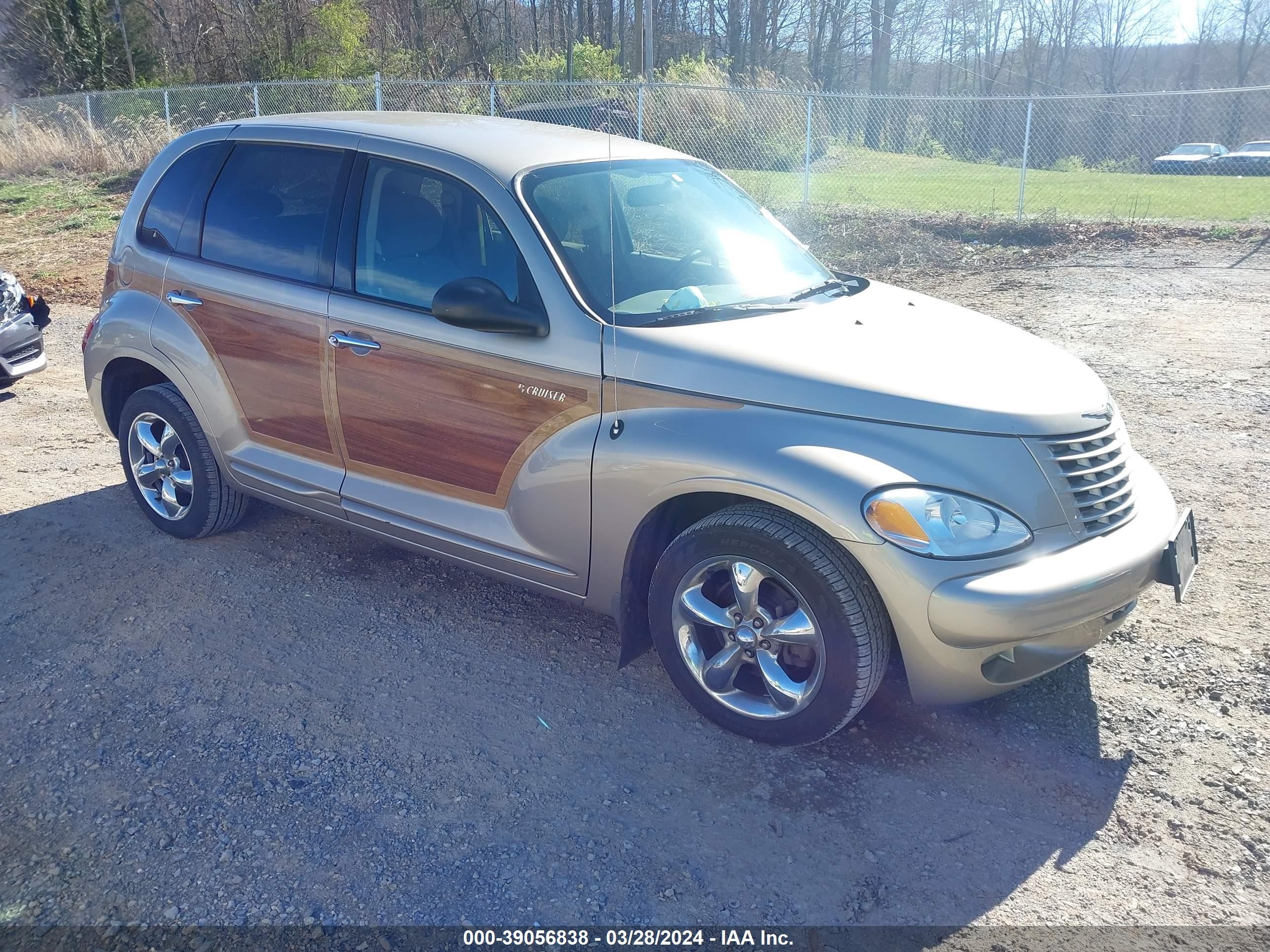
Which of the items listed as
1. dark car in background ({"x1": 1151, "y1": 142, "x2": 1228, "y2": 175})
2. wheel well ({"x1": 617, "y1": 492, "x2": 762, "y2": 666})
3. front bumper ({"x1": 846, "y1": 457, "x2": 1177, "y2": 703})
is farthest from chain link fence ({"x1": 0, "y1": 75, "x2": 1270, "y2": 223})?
front bumper ({"x1": 846, "y1": 457, "x2": 1177, "y2": 703})

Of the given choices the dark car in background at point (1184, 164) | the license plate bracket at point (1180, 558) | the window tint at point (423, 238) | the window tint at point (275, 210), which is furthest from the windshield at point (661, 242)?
the dark car in background at point (1184, 164)

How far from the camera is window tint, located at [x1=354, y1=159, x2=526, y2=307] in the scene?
3785 millimetres

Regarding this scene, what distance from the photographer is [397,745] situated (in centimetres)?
341

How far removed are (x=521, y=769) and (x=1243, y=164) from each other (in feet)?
122

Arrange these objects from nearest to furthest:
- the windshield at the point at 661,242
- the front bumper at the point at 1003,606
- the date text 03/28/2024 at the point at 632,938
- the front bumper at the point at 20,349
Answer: the date text 03/28/2024 at the point at 632,938, the front bumper at the point at 1003,606, the windshield at the point at 661,242, the front bumper at the point at 20,349

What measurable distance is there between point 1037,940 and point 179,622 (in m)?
3.39

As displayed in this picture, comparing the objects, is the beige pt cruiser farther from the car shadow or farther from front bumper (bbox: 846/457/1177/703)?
the car shadow

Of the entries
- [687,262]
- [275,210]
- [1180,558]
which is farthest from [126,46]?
[1180,558]

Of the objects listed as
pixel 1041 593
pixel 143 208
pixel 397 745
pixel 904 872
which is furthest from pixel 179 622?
pixel 1041 593

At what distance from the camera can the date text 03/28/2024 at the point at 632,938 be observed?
2596 mm

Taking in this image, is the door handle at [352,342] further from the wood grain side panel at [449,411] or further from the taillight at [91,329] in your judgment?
the taillight at [91,329]

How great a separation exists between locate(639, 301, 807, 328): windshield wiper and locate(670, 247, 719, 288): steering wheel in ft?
0.66

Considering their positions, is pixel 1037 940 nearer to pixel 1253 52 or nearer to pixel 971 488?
pixel 971 488

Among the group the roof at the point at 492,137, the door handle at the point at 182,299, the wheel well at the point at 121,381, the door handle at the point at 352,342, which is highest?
the roof at the point at 492,137
